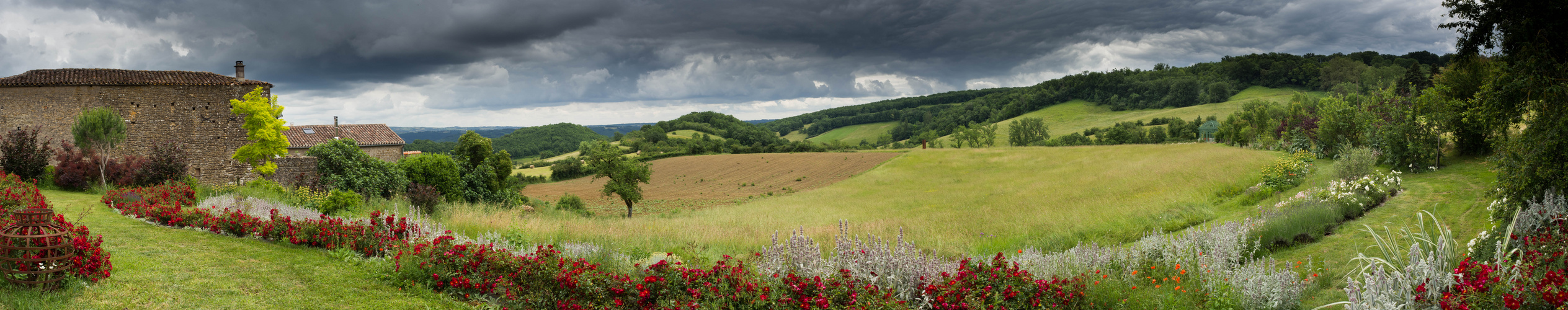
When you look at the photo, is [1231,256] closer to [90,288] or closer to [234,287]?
[234,287]

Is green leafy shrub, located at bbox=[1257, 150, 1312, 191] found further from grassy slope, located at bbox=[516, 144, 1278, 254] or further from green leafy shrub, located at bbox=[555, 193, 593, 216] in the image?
green leafy shrub, located at bbox=[555, 193, 593, 216]

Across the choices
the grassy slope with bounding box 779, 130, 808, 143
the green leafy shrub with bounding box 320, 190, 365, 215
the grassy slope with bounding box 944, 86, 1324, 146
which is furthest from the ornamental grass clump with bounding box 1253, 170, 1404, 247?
the grassy slope with bounding box 779, 130, 808, 143

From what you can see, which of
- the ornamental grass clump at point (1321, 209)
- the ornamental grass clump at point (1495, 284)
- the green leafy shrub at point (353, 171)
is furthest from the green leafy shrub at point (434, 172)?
the ornamental grass clump at point (1495, 284)

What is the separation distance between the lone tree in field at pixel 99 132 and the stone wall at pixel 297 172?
5.14 meters

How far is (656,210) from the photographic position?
32.1 m

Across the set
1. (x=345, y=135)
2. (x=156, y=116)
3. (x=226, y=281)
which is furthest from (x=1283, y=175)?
(x=345, y=135)

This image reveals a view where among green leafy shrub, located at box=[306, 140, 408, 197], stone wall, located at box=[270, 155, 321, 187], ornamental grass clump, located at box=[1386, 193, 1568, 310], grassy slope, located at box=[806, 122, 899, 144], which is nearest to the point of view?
ornamental grass clump, located at box=[1386, 193, 1568, 310]

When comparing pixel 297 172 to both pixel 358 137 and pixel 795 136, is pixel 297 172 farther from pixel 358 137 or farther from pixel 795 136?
pixel 795 136

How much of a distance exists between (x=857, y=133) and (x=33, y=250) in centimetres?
13258

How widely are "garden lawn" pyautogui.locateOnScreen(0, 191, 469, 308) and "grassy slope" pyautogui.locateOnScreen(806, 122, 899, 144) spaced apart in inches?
4676

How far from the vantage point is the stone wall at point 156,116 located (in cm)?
2389

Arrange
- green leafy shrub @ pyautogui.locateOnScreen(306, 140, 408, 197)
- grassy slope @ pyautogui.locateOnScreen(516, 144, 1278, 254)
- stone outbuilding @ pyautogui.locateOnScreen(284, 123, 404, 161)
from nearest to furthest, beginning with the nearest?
grassy slope @ pyautogui.locateOnScreen(516, 144, 1278, 254) < green leafy shrub @ pyautogui.locateOnScreen(306, 140, 408, 197) < stone outbuilding @ pyautogui.locateOnScreen(284, 123, 404, 161)

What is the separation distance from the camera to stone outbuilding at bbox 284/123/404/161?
41438mm

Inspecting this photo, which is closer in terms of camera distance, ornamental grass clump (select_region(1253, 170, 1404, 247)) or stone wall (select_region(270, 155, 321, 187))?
ornamental grass clump (select_region(1253, 170, 1404, 247))
